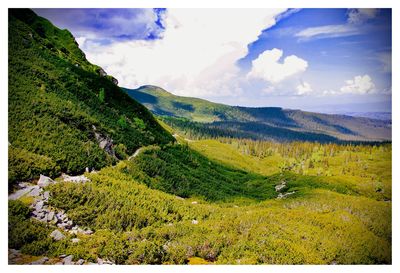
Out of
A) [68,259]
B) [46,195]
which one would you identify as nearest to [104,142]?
[46,195]

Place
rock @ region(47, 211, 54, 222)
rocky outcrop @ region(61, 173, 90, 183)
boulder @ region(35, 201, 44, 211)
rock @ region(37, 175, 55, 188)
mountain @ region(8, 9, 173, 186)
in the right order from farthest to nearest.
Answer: rocky outcrop @ region(61, 173, 90, 183) < mountain @ region(8, 9, 173, 186) < rock @ region(37, 175, 55, 188) < boulder @ region(35, 201, 44, 211) < rock @ region(47, 211, 54, 222)

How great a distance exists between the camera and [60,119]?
2203 cm

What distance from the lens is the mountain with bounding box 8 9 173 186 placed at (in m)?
16.5

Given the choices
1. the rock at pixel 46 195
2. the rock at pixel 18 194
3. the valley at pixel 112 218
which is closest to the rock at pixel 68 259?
the valley at pixel 112 218

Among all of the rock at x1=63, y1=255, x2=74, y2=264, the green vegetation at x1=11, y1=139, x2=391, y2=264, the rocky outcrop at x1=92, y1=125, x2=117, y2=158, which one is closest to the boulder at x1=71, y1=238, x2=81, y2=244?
the green vegetation at x1=11, y1=139, x2=391, y2=264

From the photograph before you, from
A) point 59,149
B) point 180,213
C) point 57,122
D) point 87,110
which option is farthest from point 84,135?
point 180,213

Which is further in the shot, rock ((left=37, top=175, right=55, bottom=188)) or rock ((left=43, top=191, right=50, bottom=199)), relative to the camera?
rock ((left=37, top=175, right=55, bottom=188))

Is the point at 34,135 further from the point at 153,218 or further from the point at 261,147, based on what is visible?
the point at 261,147

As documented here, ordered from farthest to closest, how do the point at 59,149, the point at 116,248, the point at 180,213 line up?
the point at 59,149, the point at 180,213, the point at 116,248

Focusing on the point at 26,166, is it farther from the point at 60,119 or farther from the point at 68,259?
the point at 60,119

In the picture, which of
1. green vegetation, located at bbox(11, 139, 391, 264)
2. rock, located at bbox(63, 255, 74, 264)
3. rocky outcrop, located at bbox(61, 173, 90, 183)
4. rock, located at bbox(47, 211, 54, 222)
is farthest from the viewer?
rocky outcrop, located at bbox(61, 173, 90, 183)

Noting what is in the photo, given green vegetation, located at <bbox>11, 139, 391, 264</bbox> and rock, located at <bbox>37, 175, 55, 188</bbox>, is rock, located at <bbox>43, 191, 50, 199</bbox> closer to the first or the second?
green vegetation, located at <bbox>11, 139, 391, 264</bbox>

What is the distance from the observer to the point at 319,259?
43.5 feet
